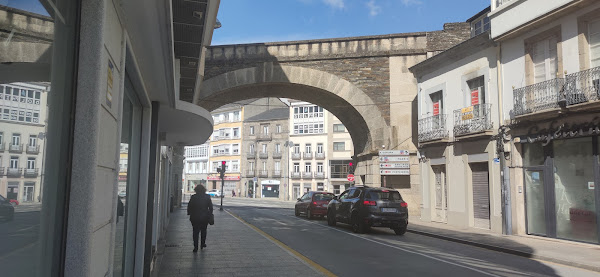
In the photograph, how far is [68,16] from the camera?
2162 mm

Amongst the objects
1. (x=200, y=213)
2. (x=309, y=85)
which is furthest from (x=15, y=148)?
(x=309, y=85)

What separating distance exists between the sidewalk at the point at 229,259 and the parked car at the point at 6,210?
20.1 ft

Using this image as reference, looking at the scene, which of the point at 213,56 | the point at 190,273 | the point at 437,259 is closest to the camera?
the point at 190,273

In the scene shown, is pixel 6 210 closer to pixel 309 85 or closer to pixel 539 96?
pixel 539 96

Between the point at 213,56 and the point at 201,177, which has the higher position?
the point at 213,56

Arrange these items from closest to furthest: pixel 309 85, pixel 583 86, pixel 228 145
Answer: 1. pixel 583 86
2. pixel 309 85
3. pixel 228 145

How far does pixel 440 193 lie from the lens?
2084cm

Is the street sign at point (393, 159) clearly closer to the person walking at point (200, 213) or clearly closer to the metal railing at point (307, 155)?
the person walking at point (200, 213)

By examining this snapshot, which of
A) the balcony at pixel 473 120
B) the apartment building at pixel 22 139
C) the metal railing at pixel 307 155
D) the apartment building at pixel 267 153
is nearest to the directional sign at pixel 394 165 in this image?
the balcony at pixel 473 120

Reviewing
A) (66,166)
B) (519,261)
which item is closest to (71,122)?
(66,166)

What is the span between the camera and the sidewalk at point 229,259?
7.77 m

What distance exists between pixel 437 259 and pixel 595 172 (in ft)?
22.2

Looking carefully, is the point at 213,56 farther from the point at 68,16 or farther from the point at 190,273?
the point at 68,16

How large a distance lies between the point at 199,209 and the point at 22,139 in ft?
29.0
